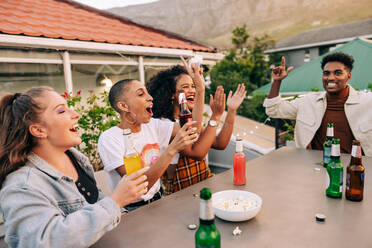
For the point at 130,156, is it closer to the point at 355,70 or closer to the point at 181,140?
the point at 181,140

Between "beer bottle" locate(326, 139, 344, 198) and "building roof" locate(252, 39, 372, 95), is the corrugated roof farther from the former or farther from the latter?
"beer bottle" locate(326, 139, 344, 198)

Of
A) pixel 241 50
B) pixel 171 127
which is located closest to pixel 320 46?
pixel 241 50

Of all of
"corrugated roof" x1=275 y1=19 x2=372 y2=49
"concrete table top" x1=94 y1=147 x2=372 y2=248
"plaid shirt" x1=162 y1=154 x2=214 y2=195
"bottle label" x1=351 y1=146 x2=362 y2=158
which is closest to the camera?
"concrete table top" x1=94 y1=147 x2=372 y2=248

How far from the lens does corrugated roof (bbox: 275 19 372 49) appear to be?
22.4m

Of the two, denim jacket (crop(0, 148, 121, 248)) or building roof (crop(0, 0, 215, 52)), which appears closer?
denim jacket (crop(0, 148, 121, 248))

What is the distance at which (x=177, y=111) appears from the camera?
259cm

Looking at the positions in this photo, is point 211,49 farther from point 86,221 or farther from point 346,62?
point 86,221

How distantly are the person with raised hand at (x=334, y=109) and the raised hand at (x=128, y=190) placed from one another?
2254 millimetres

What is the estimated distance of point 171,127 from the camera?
227cm

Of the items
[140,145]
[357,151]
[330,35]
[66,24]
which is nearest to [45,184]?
[140,145]

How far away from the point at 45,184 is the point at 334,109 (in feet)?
10.1

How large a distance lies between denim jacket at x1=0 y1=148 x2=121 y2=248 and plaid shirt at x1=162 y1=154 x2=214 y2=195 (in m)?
1.13

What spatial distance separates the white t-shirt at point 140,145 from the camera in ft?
6.03

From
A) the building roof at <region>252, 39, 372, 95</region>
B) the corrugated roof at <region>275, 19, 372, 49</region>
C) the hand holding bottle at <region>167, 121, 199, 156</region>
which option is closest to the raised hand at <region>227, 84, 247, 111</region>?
the hand holding bottle at <region>167, 121, 199, 156</region>
